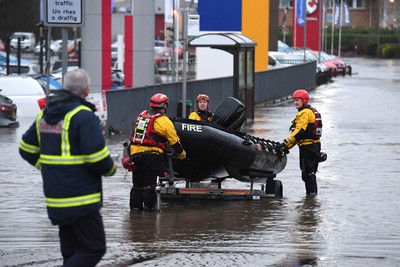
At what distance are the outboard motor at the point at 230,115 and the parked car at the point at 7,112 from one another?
40.3ft

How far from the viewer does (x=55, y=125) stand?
8.19 m

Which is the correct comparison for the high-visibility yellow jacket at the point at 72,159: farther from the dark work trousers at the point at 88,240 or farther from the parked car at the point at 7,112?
the parked car at the point at 7,112

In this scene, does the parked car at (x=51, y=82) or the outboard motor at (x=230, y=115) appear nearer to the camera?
the outboard motor at (x=230, y=115)

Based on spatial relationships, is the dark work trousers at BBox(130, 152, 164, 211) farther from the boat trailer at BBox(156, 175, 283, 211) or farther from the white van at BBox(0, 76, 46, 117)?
the white van at BBox(0, 76, 46, 117)

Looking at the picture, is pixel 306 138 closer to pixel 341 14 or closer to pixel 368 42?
pixel 341 14

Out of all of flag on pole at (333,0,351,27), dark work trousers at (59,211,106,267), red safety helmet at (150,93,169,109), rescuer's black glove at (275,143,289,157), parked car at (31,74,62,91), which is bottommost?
parked car at (31,74,62,91)

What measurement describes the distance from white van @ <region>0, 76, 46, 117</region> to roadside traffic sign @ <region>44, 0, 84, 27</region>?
1515 cm

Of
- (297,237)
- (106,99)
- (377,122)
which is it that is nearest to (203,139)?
(297,237)

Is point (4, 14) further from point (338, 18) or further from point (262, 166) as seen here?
point (262, 166)

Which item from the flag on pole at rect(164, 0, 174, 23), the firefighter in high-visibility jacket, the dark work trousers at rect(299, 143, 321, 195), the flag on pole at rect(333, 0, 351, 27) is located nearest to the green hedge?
the flag on pole at rect(333, 0, 351, 27)

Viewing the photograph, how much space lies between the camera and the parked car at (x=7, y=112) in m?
27.1

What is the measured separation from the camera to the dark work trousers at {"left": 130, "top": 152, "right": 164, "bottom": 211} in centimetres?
1373

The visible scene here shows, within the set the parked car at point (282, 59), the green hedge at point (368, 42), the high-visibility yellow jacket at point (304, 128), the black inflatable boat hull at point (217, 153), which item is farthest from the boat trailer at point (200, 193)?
the green hedge at point (368, 42)

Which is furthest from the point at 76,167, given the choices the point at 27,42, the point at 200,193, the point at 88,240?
the point at 27,42
